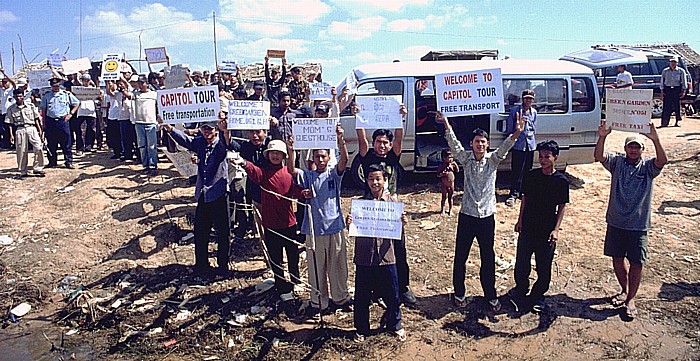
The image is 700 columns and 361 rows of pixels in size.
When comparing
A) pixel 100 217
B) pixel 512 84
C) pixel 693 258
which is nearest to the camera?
pixel 693 258

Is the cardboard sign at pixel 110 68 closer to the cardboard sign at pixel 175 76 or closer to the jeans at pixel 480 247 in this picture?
the cardboard sign at pixel 175 76

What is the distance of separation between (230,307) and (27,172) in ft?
22.5

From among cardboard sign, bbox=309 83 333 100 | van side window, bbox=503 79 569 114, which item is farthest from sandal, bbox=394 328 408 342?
van side window, bbox=503 79 569 114

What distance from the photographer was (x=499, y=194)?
8.57 metres

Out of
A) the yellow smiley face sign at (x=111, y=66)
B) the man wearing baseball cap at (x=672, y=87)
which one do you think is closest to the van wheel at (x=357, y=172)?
the yellow smiley face sign at (x=111, y=66)

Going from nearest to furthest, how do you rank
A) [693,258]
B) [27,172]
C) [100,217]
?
[693,258] < [100,217] < [27,172]

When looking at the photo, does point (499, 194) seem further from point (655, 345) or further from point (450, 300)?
point (655, 345)

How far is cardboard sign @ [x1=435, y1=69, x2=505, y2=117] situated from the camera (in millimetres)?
5027

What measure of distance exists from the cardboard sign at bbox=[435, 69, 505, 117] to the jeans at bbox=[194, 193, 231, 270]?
102 inches

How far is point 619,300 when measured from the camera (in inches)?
201

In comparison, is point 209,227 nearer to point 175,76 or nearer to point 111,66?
point 175,76

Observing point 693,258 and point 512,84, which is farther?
point 512,84

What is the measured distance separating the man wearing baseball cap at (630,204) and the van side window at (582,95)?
13.3 feet

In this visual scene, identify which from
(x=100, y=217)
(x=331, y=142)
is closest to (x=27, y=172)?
(x=100, y=217)
